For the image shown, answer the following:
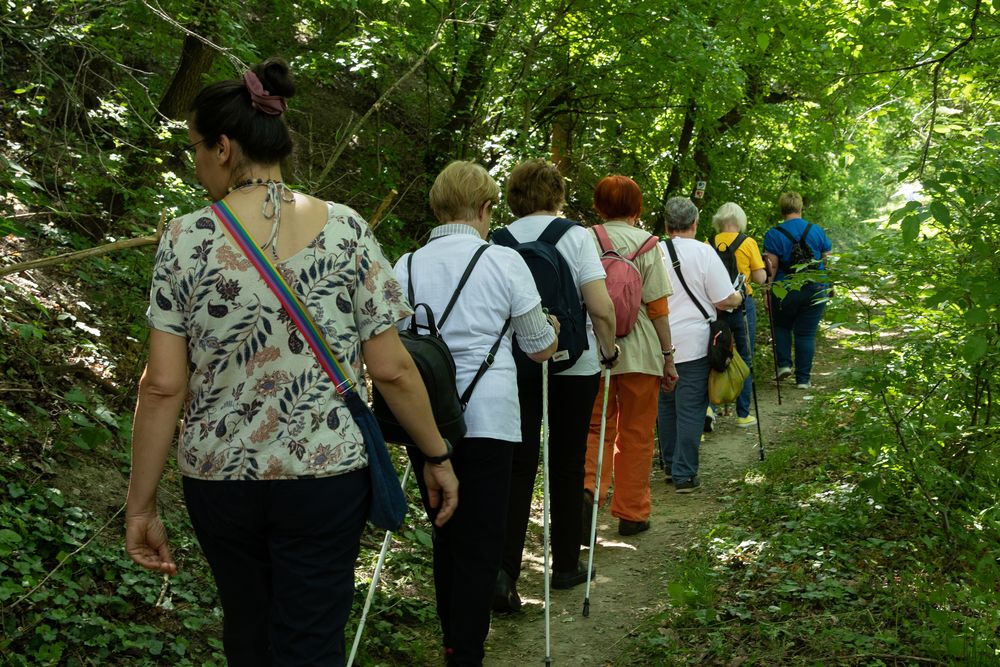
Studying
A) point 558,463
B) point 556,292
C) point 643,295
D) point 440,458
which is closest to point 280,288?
point 440,458

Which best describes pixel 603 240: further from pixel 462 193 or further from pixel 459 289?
pixel 459 289

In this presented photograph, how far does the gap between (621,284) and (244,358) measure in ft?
11.2

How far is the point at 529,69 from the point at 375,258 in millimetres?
8324

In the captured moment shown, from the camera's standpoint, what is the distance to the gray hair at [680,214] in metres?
6.98

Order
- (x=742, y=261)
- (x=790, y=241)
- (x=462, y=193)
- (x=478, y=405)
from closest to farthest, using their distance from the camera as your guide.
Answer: (x=478, y=405) < (x=462, y=193) < (x=742, y=261) < (x=790, y=241)

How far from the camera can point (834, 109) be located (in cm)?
756

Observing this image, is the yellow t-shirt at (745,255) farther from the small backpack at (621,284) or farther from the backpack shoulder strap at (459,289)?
the backpack shoulder strap at (459,289)

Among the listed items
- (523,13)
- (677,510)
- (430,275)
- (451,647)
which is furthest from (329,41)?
(451,647)

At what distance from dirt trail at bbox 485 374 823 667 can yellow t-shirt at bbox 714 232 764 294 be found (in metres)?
1.88

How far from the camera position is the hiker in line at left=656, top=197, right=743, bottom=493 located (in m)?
6.83

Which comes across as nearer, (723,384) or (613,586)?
(613,586)

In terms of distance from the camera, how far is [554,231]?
464 centimetres

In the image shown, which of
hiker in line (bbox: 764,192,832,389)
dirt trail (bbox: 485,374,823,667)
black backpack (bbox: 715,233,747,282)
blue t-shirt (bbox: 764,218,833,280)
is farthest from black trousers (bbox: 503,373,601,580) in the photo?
blue t-shirt (bbox: 764,218,833,280)

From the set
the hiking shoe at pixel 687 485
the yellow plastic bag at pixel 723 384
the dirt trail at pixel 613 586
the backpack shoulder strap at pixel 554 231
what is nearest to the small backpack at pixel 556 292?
the backpack shoulder strap at pixel 554 231
